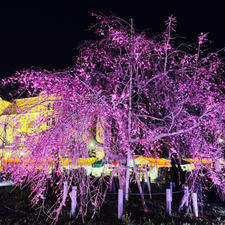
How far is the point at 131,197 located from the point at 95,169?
252 inches

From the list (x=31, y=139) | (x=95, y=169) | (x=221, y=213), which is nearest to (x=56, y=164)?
(x=31, y=139)

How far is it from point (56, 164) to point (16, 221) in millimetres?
1711

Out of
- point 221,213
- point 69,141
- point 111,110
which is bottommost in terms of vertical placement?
point 221,213

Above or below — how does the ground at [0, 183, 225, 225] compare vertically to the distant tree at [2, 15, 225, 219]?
below

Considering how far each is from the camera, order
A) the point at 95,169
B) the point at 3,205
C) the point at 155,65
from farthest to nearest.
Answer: the point at 95,169, the point at 3,205, the point at 155,65

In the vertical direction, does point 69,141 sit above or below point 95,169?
above

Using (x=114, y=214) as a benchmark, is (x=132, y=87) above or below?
above

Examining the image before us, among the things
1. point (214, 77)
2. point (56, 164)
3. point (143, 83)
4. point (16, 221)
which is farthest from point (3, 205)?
point (214, 77)

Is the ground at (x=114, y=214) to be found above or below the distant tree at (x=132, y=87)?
below

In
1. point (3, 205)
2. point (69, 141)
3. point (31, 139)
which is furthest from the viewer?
point (3, 205)

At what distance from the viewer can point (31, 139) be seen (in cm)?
601

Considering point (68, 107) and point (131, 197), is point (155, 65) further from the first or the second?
point (131, 197)

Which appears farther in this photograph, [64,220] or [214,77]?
[214,77]

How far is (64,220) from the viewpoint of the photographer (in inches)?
222
